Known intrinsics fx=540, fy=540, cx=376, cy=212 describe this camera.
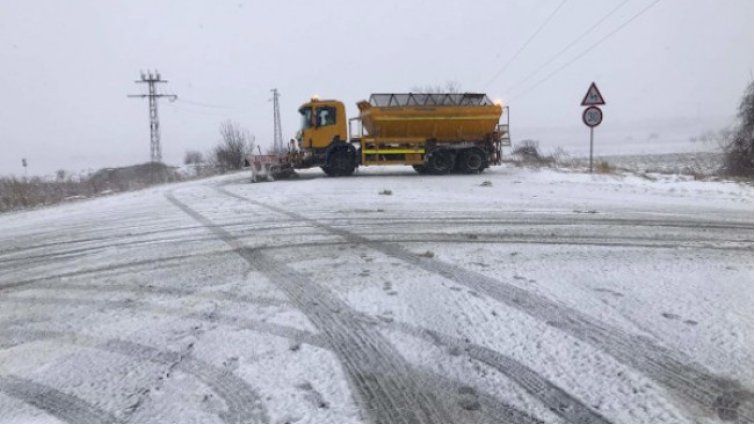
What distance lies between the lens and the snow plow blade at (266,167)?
2066cm

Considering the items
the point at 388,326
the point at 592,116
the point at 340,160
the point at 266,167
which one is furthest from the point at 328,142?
the point at 388,326

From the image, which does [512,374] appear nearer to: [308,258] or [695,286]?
[695,286]

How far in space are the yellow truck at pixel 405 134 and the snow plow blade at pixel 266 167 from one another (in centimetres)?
34

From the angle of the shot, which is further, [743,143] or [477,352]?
[743,143]

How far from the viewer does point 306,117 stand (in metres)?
21.8

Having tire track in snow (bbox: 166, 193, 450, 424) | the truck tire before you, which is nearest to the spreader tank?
the truck tire

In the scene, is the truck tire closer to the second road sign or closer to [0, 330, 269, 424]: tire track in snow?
the second road sign

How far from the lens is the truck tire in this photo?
21.5 meters

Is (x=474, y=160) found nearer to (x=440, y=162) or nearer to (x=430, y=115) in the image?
(x=440, y=162)

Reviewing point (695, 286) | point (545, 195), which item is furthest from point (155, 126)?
point (695, 286)

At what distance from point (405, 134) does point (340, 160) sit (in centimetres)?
288

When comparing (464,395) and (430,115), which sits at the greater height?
(430,115)

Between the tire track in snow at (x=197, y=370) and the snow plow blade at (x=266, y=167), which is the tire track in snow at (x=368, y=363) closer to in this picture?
the tire track in snow at (x=197, y=370)

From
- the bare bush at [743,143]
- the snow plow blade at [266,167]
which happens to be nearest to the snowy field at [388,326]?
the snow plow blade at [266,167]
